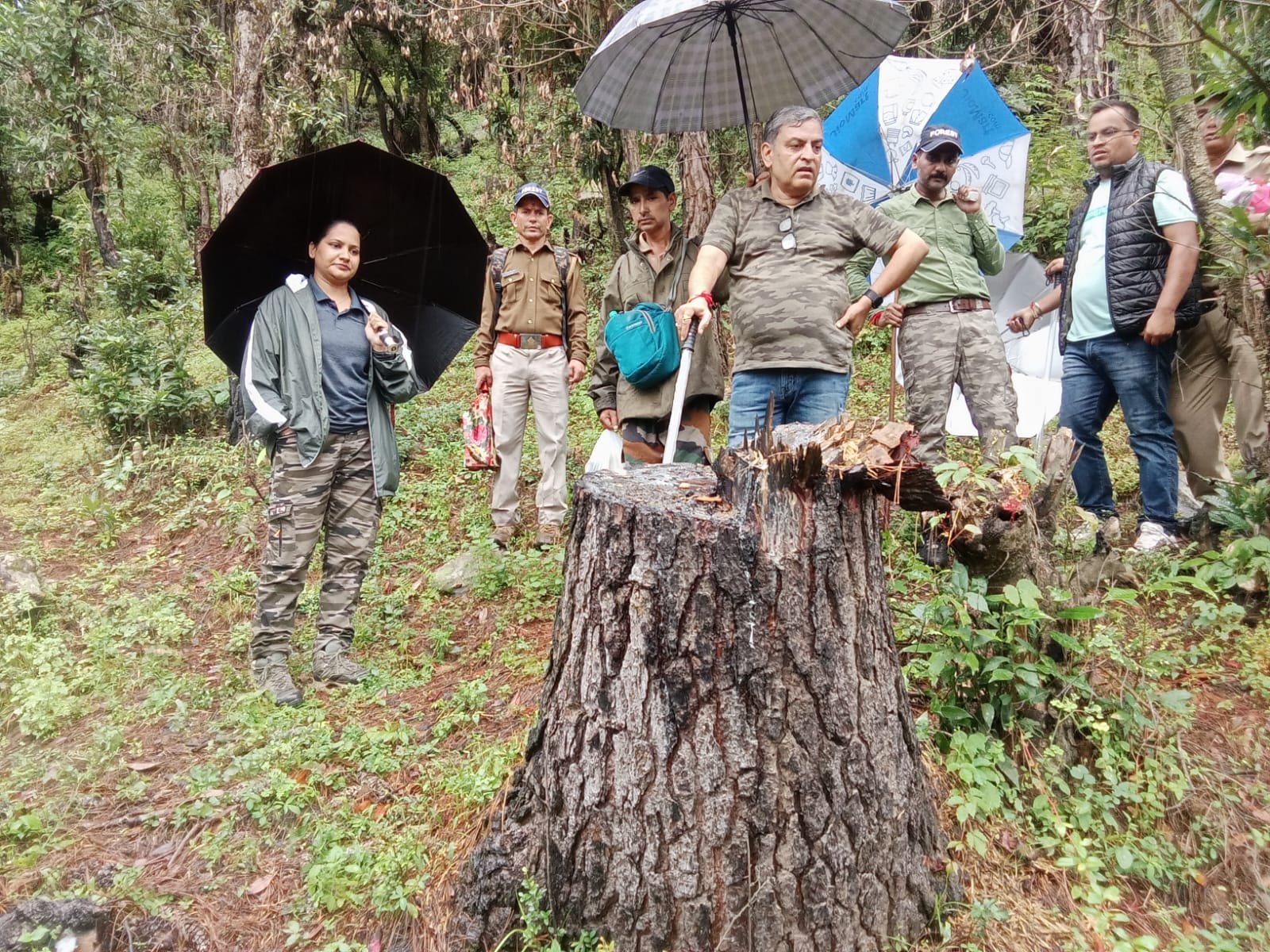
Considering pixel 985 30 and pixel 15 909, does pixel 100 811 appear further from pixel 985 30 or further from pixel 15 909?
pixel 985 30

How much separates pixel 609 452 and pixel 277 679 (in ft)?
6.50

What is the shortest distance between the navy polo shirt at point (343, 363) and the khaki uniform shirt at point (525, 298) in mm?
1228

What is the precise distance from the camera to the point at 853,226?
3674 millimetres

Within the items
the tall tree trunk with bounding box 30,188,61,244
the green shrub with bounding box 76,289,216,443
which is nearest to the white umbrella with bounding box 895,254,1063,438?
the green shrub with bounding box 76,289,216,443

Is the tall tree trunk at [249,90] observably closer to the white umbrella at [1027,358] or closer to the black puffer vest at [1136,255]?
the white umbrella at [1027,358]

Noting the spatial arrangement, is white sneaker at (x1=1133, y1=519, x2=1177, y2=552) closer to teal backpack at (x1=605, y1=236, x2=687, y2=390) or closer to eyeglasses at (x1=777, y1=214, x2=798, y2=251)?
eyeglasses at (x1=777, y1=214, x2=798, y2=251)

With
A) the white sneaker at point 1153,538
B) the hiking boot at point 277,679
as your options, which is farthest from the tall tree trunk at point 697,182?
the hiking boot at point 277,679

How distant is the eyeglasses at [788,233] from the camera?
12.1 ft

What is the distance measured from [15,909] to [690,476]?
2396 millimetres

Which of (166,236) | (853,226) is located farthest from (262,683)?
(166,236)

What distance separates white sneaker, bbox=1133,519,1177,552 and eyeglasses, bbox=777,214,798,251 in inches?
87.2

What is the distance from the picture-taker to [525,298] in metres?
5.20

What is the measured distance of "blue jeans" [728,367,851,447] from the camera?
3744mm

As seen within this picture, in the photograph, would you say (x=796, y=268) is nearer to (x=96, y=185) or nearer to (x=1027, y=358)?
(x=1027, y=358)
